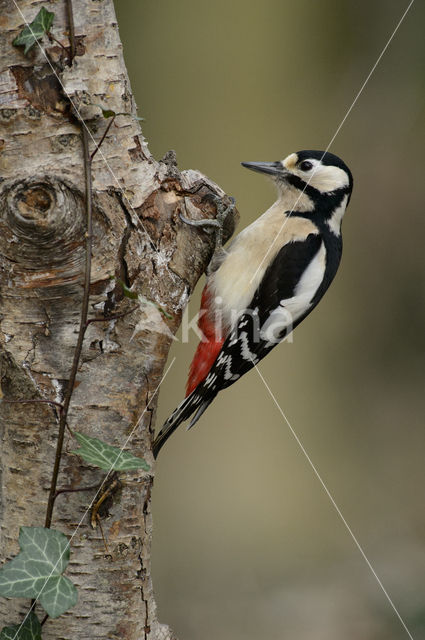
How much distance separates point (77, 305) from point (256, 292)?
30.4 inches

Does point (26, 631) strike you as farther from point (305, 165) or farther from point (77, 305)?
point (305, 165)

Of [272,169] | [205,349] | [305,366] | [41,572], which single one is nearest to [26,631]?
[41,572]

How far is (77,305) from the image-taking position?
1.38m

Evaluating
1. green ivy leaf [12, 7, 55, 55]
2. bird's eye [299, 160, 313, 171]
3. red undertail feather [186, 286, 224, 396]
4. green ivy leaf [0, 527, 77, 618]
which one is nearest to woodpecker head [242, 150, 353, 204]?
bird's eye [299, 160, 313, 171]

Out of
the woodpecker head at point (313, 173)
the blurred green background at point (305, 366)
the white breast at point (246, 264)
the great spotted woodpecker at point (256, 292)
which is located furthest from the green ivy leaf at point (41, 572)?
the blurred green background at point (305, 366)

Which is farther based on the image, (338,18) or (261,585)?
(261,585)

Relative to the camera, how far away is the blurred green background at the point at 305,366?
292 centimetres

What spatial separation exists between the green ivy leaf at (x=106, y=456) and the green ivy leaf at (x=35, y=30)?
2.30ft

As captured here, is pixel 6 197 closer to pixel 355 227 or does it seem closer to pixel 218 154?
pixel 218 154

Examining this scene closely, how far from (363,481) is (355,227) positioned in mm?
1131

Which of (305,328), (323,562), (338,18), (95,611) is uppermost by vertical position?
(338,18)

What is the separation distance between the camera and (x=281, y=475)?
10.6ft

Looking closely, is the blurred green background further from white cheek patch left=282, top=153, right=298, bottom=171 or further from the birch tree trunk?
the birch tree trunk

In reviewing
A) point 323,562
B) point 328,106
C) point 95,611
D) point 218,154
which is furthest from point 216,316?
point 323,562
